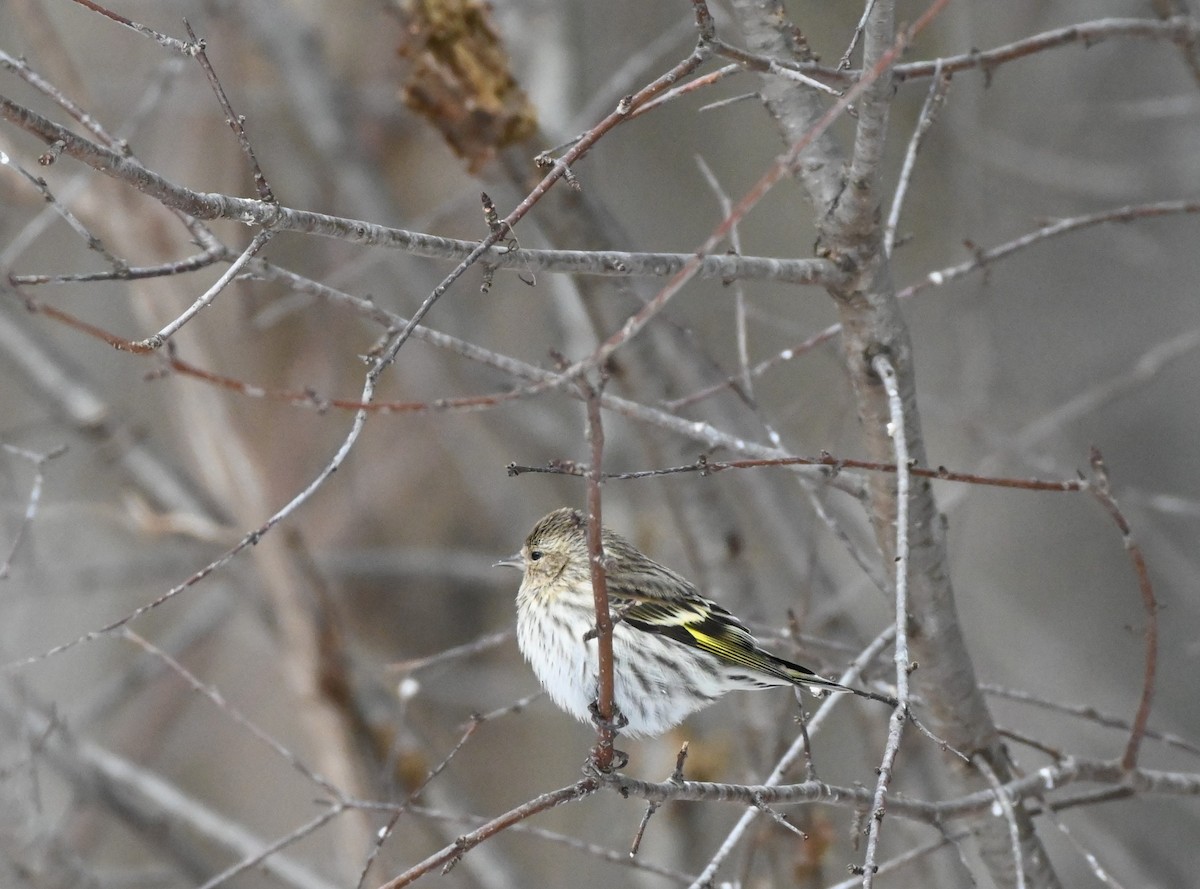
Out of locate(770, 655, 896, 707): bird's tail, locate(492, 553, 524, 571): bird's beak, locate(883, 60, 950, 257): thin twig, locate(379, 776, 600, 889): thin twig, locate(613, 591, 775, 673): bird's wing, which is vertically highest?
locate(883, 60, 950, 257): thin twig

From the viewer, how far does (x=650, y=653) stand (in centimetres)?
313

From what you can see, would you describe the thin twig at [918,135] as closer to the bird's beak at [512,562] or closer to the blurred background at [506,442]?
the bird's beak at [512,562]

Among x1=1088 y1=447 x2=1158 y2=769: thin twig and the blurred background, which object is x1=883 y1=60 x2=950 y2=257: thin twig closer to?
x1=1088 y1=447 x2=1158 y2=769: thin twig

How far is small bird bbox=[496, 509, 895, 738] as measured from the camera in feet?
9.92

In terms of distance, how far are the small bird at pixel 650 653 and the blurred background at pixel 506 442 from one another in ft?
3.41

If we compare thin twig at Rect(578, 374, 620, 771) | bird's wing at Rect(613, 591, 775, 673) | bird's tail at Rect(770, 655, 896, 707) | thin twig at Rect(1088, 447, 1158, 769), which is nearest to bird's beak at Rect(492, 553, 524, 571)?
bird's wing at Rect(613, 591, 775, 673)

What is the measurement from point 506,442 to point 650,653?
3.25 meters

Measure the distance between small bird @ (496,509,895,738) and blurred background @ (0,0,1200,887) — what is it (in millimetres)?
1038

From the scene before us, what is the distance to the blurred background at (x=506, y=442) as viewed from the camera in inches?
185

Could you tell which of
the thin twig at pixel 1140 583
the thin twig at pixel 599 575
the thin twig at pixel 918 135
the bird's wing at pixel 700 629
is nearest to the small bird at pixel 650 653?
the bird's wing at pixel 700 629

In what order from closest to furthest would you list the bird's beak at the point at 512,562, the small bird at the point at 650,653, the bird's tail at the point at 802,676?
the bird's tail at the point at 802,676, the small bird at the point at 650,653, the bird's beak at the point at 512,562

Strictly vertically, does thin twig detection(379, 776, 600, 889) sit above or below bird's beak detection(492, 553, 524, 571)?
below

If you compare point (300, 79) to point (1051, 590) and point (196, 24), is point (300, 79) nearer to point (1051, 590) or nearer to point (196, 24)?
point (196, 24)

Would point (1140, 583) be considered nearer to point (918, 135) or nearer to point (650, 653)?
point (918, 135)
